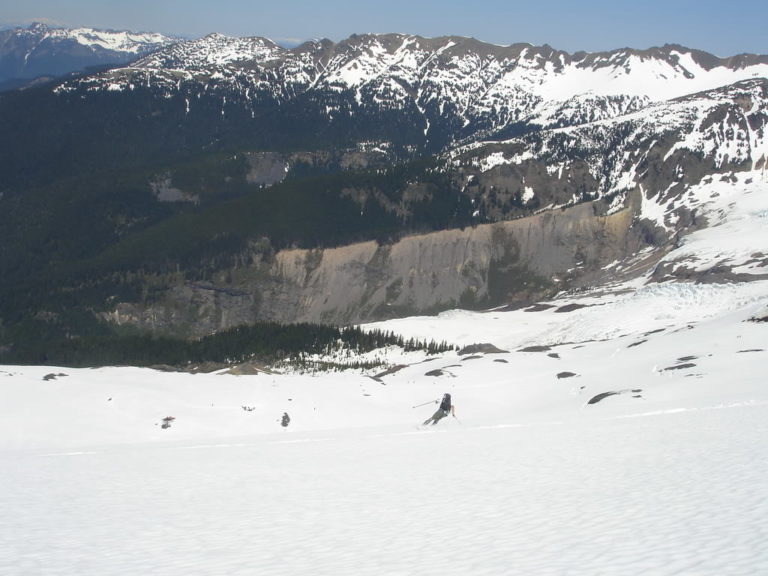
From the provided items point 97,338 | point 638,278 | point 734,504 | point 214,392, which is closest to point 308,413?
point 214,392

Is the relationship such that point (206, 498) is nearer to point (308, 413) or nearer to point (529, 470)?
point (529, 470)

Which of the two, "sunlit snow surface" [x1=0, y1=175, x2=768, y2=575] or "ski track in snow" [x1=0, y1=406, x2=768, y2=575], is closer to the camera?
"ski track in snow" [x1=0, y1=406, x2=768, y2=575]

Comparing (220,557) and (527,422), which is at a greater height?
(220,557)

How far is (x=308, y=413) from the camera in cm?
5481

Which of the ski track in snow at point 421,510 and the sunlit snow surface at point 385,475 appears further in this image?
the sunlit snow surface at point 385,475

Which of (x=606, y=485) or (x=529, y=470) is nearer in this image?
(x=606, y=485)

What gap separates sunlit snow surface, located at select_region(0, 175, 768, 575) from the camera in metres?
14.2

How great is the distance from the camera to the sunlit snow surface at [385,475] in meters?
14.2

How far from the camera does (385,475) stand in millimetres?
24516

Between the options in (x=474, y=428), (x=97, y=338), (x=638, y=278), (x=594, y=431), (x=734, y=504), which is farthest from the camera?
(x=638, y=278)

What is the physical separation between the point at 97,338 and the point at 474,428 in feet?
406

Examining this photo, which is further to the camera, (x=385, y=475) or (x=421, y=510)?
(x=385, y=475)

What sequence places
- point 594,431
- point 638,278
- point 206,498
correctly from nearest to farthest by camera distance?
point 206,498, point 594,431, point 638,278

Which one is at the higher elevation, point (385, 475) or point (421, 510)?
point (421, 510)
